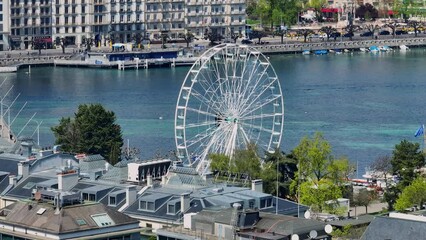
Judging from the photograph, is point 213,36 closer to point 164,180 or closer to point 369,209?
point 369,209

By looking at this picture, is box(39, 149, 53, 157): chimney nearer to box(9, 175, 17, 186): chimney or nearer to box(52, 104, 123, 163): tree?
box(9, 175, 17, 186): chimney

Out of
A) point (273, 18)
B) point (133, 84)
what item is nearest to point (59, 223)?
point (133, 84)

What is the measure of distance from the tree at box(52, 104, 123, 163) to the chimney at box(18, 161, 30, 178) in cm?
1099

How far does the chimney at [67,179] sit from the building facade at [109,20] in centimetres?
7385

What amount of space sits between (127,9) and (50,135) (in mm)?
53855

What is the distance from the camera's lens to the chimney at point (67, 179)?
120ft

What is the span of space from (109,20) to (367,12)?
29890 mm

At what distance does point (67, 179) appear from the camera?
121 feet

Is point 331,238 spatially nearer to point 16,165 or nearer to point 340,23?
point 16,165

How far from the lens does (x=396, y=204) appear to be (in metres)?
40.1

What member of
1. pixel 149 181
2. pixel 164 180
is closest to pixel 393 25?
pixel 164 180

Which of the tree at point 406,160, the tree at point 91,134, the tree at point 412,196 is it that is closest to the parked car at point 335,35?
the tree at point 91,134

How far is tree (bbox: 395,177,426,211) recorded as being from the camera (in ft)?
128

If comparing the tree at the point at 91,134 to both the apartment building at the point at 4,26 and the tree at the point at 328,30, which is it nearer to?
the apartment building at the point at 4,26
